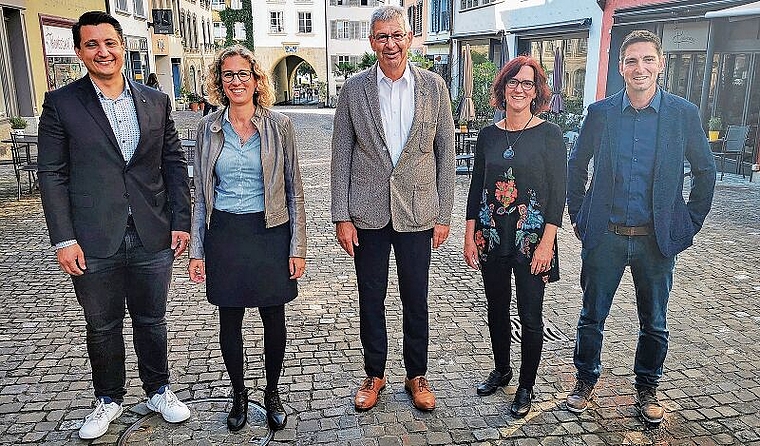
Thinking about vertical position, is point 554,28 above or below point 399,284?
above

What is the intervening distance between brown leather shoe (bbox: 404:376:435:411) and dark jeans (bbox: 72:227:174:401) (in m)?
1.44

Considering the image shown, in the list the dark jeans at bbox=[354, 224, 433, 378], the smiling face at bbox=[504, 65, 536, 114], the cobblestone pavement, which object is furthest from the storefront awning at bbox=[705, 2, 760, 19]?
the dark jeans at bbox=[354, 224, 433, 378]

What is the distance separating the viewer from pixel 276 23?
49562 millimetres

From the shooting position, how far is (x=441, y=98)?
3.46m

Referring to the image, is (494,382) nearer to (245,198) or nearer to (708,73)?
(245,198)

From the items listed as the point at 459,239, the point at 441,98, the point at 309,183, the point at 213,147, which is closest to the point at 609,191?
the point at 441,98

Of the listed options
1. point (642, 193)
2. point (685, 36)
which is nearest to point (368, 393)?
point (642, 193)

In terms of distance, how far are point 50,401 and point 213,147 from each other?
1945 millimetres

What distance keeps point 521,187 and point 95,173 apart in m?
2.17

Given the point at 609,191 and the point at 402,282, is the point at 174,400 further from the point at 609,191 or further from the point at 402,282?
the point at 609,191

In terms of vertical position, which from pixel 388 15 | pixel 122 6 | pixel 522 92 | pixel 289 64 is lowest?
pixel 522 92

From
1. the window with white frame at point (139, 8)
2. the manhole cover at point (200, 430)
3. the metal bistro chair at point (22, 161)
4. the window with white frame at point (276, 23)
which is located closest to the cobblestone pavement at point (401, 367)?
the manhole cover at point (200, 430)

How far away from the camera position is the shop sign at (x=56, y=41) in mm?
16042

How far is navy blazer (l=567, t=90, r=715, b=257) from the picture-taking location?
3266 millimetres
